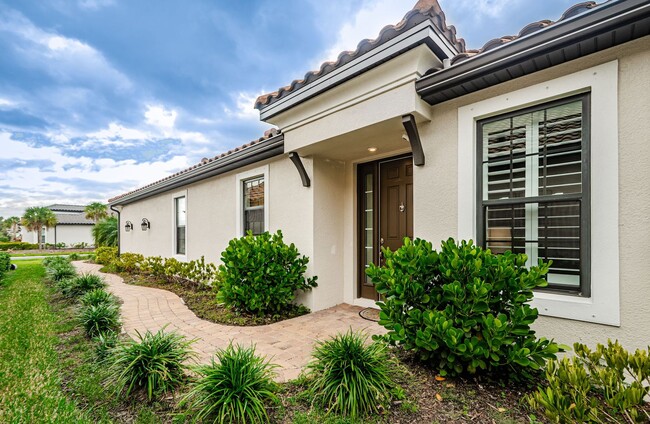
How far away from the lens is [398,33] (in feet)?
11.4

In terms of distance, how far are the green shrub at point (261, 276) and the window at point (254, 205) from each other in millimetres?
1396

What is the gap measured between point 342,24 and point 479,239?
6113 millimetres

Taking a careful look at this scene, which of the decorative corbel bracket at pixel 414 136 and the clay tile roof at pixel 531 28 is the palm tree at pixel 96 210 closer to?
the decorative corbel bracket at pixel 414 136

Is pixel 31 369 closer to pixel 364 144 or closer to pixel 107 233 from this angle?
pixel 364 144

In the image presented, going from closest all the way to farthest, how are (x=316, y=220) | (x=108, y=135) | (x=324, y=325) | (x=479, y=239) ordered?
(x=479, y=239) < (x=324, y=325) < (x=316, y=220) < (x=108, y=135)

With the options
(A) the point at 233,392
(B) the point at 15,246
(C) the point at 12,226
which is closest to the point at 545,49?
(A) the point at 233,392

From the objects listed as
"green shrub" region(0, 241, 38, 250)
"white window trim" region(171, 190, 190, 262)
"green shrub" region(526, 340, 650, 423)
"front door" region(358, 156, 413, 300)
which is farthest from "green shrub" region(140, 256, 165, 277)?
"green shrub" region(0, 241, 38, 250)

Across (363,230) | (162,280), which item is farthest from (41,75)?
(363,230)

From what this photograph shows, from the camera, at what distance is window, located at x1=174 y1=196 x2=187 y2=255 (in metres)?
9.59

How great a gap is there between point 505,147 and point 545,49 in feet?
3.27

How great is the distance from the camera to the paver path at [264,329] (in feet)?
11.8

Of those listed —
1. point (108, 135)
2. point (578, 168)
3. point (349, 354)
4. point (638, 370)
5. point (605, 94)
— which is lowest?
point (349, 354)

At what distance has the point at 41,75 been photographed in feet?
30.3

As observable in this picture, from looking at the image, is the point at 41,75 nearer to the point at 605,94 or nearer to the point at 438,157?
the point at 438,157
